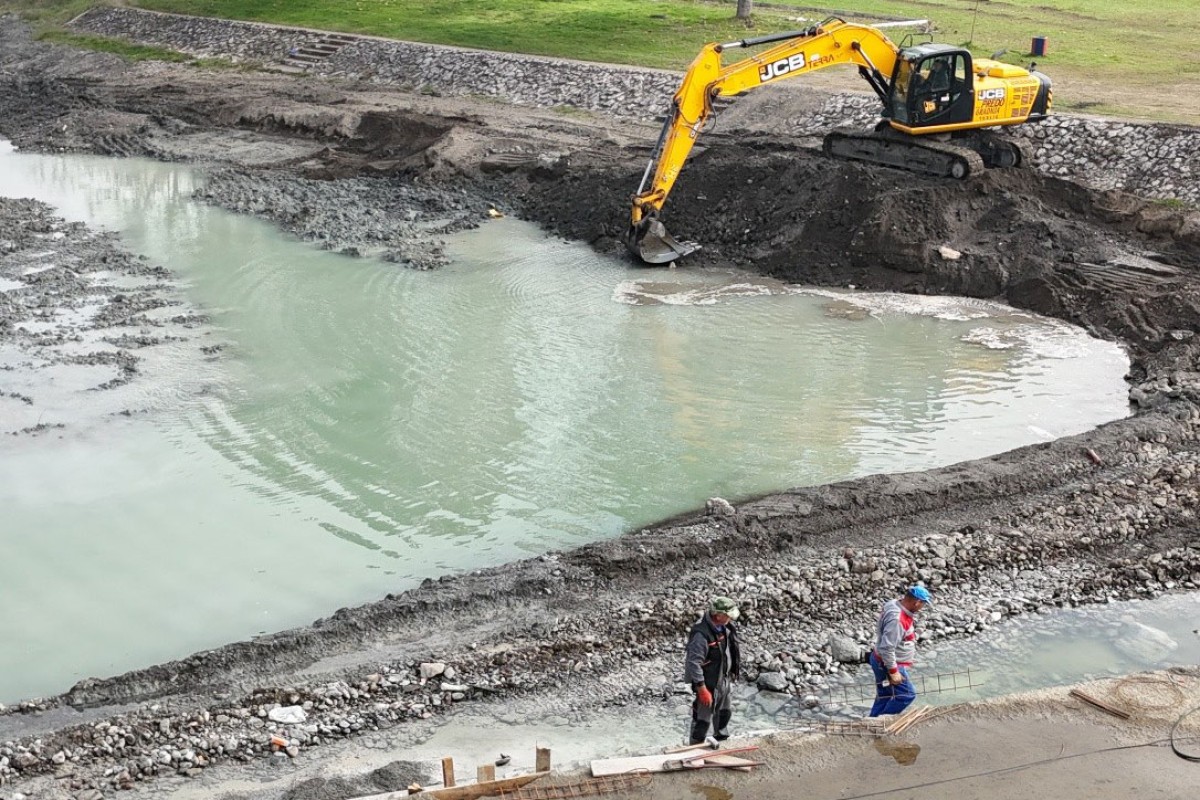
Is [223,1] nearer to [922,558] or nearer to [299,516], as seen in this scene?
[299,516]

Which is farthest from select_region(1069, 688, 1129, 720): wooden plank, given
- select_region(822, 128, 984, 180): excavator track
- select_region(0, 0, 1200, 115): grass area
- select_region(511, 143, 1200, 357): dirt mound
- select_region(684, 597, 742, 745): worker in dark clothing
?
select_region(0, 0, 1200, 115): grass area

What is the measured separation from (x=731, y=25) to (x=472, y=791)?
34.0 meters

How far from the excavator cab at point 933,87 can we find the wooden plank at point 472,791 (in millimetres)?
17166

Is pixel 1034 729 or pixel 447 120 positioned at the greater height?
pixel 447 120

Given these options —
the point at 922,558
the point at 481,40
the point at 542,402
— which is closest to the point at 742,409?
the point at 542,402

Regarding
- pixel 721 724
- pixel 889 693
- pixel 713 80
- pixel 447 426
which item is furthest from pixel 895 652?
pixel 713 80

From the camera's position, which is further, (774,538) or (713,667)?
(774,538)

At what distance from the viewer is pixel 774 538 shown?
1352 cm

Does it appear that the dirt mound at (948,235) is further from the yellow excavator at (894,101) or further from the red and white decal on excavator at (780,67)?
the red and white decal on excavator at (780,67)

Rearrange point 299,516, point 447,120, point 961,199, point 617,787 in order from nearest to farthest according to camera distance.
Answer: point 617,787, point 299,516, point 961,199, point 447,120

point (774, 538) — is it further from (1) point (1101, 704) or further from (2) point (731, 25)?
(2) point (731, 25)

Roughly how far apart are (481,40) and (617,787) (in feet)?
111

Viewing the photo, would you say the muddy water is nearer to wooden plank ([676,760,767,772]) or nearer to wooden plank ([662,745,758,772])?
wooden plank ([662,745,758,772])

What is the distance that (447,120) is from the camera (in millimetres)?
32438
